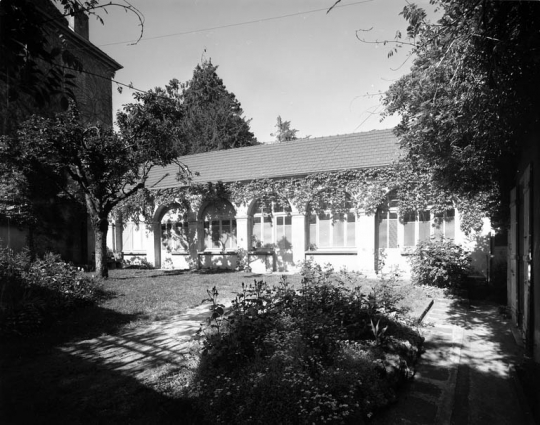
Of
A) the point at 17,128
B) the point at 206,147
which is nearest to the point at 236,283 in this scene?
the point at 17,128

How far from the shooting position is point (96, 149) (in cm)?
1041

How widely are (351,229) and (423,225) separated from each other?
8.43 feet

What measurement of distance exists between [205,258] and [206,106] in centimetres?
2233

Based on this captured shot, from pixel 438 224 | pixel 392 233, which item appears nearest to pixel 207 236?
pixel 392 233

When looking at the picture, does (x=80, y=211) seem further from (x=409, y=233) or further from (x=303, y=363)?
(x=303, y=363)

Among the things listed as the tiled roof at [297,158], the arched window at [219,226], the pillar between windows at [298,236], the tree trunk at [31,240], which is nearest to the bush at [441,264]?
the tiled roof at [297,158]

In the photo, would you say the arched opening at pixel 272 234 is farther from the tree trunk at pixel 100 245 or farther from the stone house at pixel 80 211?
the stone house at pixel 80 211

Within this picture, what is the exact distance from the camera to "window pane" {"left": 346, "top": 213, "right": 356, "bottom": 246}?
41.3 feet

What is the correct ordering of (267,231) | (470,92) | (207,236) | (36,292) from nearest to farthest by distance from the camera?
(470,92)
(36,292)
(267,231)
(207,236)

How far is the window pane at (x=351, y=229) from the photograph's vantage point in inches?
496

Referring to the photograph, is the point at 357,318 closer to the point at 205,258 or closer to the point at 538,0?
the point at 538,0

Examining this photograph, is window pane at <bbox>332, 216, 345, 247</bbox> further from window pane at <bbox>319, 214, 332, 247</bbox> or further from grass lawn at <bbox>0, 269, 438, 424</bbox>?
grass lawn at <bbox>0, 269, 438, 424</bbox>

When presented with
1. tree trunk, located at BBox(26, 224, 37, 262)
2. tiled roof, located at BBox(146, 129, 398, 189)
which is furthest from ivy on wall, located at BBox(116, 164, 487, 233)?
tree trunk, located at BBox(26, 224, 37, 262)

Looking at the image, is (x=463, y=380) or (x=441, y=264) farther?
(x=441, y=264)
